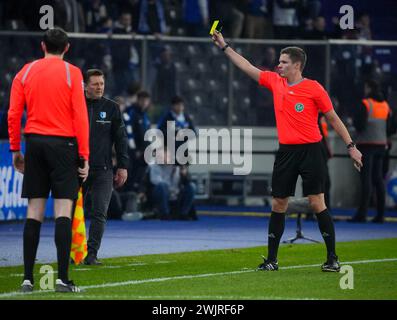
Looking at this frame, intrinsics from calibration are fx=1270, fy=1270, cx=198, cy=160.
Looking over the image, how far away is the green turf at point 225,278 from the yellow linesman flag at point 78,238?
34cm

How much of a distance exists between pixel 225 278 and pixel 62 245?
2.17 metres

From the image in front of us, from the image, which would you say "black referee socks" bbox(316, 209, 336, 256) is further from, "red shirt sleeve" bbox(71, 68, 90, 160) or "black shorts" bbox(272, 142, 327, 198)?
"red shirt sleeve" bbox(71, 68, 90, 160)

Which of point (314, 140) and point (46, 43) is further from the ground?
point (46, 43)

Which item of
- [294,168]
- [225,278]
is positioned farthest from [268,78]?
[225,278]

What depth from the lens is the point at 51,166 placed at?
10.5 m

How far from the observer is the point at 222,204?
84.1ft

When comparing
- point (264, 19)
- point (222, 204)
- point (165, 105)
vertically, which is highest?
point (264, 19)

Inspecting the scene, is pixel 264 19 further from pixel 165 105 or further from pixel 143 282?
pixel 143 282

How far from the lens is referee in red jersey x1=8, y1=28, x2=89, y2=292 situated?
10477 millimetres

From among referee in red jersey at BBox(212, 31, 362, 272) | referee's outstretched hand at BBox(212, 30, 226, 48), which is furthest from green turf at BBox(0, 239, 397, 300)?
referee's outstretched hand at BBox(212, 30, 226, 48)

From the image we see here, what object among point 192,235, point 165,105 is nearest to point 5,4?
point 165,105

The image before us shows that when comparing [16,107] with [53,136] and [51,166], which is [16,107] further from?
[51,166]

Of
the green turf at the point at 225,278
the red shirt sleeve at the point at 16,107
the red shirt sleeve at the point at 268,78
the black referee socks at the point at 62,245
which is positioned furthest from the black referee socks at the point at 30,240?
the red shirt sleeve at the point at 268,78
